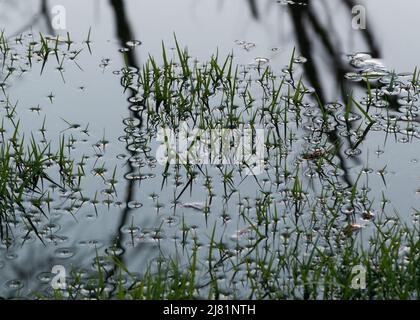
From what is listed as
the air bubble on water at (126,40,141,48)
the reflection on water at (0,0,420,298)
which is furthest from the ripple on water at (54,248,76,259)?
the air bubble on water at (126,40,141,48)

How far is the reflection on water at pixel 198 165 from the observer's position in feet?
10.2

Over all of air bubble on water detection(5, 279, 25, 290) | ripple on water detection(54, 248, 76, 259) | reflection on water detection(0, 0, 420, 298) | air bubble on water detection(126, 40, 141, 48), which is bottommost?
air bubble on water detection(5, 279, 25, 290)

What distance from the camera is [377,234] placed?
9.88 ft

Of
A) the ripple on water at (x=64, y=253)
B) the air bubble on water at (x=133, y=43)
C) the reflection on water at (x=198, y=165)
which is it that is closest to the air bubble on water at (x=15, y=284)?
the reflection on water at (x=198, y=165)

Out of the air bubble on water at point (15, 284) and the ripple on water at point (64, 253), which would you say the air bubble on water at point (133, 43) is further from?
the air bubble on water at point (15, 284)

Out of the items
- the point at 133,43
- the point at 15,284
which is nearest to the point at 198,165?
the point at 15,284

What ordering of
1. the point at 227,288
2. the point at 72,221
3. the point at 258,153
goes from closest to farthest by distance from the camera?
the point at 227,288 → the point at 72,221 → the point at 258,153

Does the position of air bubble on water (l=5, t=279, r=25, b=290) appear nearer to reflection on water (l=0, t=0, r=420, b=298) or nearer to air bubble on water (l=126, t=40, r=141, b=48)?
reflection on water (l=0, t=0, r=420, b=298)

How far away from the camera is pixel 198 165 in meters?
3.57

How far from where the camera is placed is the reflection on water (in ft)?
10.2

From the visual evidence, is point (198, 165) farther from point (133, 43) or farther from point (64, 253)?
point (133, 43)

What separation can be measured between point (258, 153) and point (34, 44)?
1477 mm
